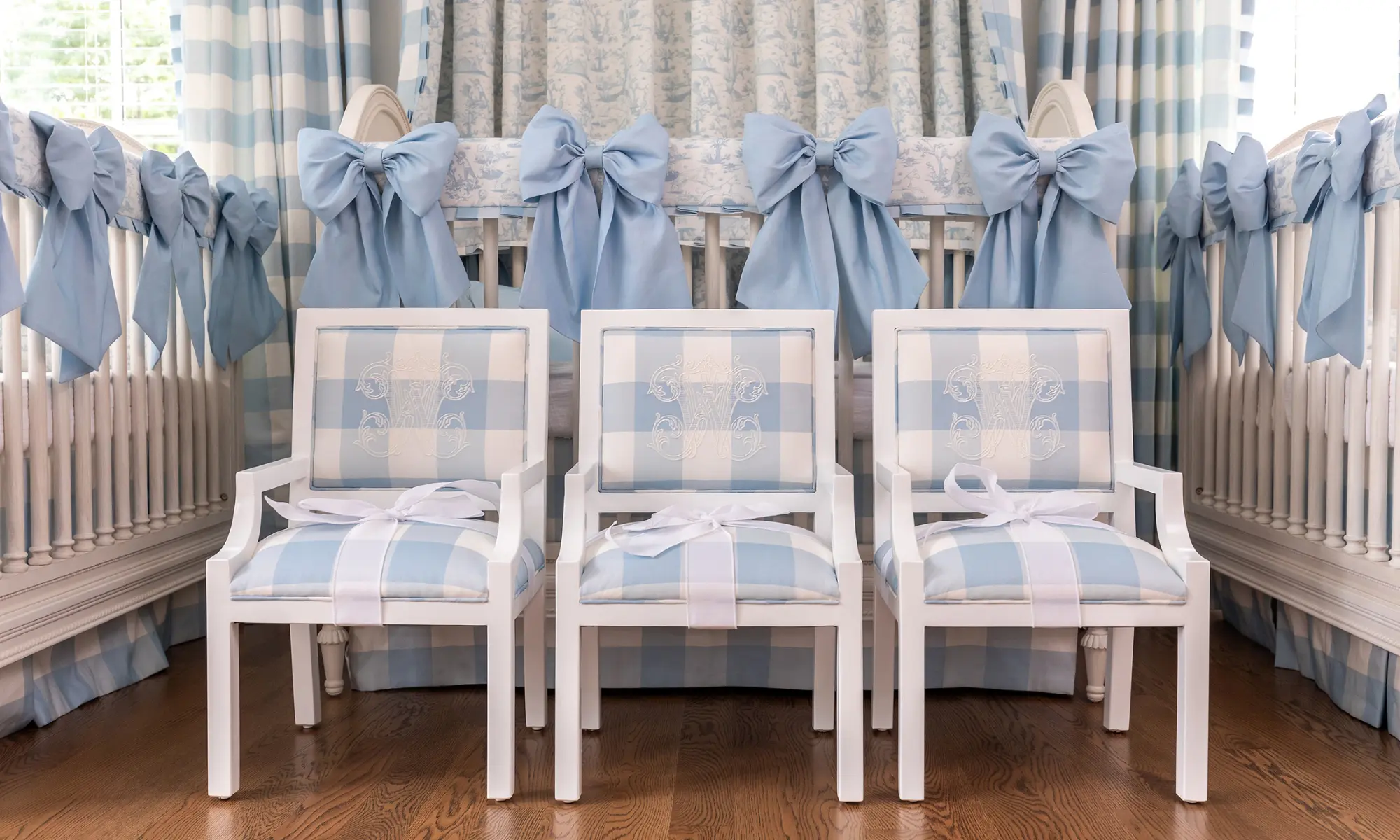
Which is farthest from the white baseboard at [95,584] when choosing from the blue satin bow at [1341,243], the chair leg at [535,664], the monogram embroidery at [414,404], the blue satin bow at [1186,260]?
the blue satin bow at [1186,260]

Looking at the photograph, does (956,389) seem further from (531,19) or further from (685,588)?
(531,19)

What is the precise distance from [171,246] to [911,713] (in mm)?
1712

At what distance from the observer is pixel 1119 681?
5.69 ft

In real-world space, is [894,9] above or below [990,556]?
above

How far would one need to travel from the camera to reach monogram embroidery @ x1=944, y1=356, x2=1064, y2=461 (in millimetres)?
1720

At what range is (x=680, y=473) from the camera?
67.7 inches

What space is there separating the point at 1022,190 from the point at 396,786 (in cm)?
158

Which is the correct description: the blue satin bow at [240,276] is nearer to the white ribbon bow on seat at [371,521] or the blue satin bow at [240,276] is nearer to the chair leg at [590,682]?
the white ribbon bow on seat at [371,521]

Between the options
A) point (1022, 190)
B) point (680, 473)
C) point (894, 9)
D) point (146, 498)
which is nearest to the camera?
point (680, 473)

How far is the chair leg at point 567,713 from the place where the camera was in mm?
1446

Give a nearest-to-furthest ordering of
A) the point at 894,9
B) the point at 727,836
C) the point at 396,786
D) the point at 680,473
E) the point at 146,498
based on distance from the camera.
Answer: the point at 727,836 < the point at 396,786 < the point at 680,473 < the point at 146,498 < the point at 894,9

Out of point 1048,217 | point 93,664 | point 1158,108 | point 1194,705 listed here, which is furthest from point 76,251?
point 1158,108

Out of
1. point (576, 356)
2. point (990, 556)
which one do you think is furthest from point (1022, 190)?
point (576, 356)

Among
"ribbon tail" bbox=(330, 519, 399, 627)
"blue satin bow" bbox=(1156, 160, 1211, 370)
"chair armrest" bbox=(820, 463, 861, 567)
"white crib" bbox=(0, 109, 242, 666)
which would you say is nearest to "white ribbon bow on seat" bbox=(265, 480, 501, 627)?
"ribbon tail" bbox=(330, 519, 399, 627)
